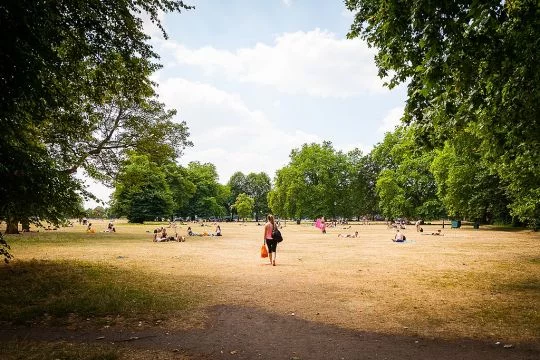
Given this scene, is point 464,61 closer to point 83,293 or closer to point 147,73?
point 147,73

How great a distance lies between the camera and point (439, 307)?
9.06 meters

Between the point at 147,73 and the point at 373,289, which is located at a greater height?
the point at 147,73

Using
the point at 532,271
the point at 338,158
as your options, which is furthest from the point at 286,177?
the point at 532,271

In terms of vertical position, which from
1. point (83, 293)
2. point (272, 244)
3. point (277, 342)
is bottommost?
point (277, 342)

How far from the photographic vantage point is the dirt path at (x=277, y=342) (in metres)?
6.09

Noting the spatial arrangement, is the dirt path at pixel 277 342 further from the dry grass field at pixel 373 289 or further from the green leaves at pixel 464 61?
the green leaves at pixel 464 61

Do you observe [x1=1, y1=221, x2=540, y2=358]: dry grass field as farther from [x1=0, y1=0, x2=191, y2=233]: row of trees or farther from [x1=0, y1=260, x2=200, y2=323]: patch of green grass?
[x1=0, y1=0, x2=191, y2=233]: row of trees

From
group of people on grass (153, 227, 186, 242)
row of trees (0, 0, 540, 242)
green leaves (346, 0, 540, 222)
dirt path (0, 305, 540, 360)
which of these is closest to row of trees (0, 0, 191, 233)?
row of trees (0, 0, 540, 242)

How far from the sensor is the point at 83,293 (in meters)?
10.0

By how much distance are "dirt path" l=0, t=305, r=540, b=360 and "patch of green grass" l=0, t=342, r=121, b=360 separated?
390 mm

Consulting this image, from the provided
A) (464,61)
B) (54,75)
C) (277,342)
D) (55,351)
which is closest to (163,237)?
(54,75)

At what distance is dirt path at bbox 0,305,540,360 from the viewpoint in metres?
6.09

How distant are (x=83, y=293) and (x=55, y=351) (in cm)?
430

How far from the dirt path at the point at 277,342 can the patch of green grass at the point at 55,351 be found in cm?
39
